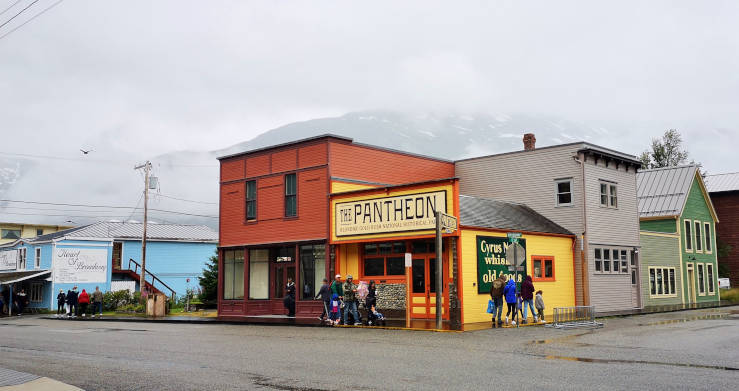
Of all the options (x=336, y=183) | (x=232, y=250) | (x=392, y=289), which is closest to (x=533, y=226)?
(x=392, y=289)

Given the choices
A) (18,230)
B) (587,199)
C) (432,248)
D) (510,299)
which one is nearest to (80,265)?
(432,248)

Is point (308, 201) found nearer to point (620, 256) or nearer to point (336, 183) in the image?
point (336, 183)

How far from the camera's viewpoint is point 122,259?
52.8 m

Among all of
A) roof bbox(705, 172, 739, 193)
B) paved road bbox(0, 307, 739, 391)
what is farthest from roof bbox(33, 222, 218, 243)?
roof bbox(705, 172, 739, 193)

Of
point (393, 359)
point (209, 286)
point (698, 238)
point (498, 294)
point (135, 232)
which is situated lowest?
point (393, 359)

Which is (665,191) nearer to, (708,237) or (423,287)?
(708,237)

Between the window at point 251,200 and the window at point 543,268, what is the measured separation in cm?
1326

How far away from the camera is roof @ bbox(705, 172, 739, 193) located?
50.5 meters

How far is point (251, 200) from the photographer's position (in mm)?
32531

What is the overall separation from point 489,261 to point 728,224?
1282 inches

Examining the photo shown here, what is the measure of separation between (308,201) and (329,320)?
6.68 metres

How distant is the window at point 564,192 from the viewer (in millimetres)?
31125

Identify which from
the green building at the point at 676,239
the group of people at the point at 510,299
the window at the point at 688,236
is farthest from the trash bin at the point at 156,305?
the window at the point at 688,236

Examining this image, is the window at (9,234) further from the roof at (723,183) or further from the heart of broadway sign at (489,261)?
the roof at (723,183)
